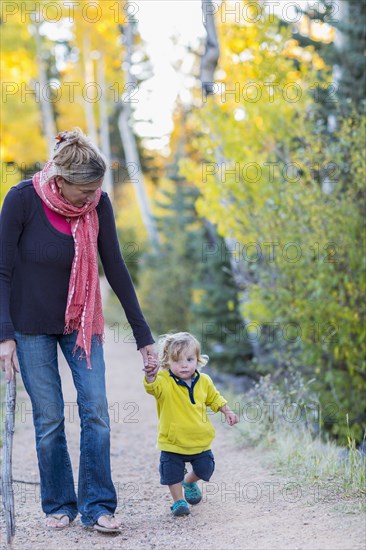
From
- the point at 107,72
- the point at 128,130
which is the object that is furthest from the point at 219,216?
the point at 107,72

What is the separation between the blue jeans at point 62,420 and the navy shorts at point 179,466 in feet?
1.14

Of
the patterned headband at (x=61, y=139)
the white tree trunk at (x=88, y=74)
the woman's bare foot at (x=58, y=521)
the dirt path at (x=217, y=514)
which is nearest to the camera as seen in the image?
the dirt path at (x=217, y=514)

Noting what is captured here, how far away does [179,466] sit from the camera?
13.4 feet

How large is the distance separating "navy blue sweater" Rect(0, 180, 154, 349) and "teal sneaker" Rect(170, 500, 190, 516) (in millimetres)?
1165

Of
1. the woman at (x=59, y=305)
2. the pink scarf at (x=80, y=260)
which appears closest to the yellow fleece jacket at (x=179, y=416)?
the woman at (x=59, y=305)

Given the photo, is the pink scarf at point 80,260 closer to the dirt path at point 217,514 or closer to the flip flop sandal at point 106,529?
the flip flop sandal at point 106,529

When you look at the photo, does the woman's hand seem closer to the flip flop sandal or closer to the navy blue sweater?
the navy blue sweater

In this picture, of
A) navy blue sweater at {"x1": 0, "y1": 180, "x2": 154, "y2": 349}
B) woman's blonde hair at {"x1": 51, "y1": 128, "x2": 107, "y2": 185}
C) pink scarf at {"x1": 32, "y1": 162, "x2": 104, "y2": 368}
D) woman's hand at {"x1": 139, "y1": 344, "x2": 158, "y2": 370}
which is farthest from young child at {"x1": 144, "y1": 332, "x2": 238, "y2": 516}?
woman's blonde hair at {"x1": 51, "y1": 128, "x2": 107, "y2": 185}

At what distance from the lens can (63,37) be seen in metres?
22.2

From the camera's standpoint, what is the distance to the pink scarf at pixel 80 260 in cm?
372

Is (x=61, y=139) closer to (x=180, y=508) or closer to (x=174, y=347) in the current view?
(x=174, y=347)

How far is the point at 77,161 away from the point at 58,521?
1.80 metres

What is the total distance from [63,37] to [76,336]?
19910 millimetres

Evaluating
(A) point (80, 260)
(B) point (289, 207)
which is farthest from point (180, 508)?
(B) point (289, 207)
